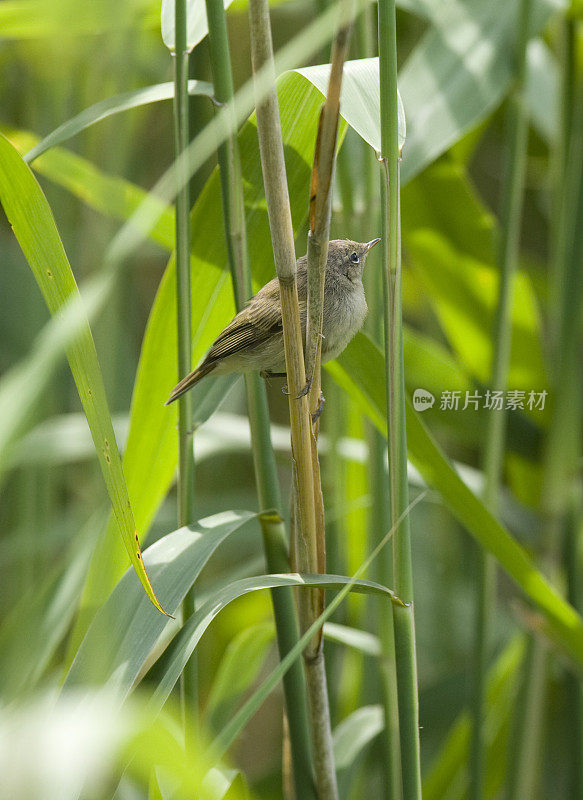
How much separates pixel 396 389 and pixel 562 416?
649 millimetres

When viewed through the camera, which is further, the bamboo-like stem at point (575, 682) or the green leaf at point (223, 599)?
the bamboo-like stem at point (575, 682)

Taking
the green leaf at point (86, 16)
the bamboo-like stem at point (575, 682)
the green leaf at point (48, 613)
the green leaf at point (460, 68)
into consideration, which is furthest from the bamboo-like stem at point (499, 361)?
the green leaf at point (86, 16)

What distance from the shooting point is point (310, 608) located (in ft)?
2.23

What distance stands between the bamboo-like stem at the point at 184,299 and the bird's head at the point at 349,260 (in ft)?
0.70

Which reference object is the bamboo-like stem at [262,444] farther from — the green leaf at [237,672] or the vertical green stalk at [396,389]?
the green leaf at [237,672]

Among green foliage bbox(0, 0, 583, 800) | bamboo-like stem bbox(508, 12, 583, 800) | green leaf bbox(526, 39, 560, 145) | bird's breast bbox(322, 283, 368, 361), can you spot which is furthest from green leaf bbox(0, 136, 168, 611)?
green leaf bbox(526, 39, 560, 145)

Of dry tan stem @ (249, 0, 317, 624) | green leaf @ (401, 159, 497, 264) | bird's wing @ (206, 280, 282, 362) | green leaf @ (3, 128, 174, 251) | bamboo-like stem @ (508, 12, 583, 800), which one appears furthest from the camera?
green leaf @ (401, 159, 497, 264)

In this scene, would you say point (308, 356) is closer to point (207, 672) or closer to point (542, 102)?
point (542, 102)

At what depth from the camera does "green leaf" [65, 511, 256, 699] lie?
54 centimetres

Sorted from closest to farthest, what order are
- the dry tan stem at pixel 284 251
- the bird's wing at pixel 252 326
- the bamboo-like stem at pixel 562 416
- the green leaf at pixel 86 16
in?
1. the green leaf at pixel 86 16
2. the dry tan stem at pixel 284 251
3. the bird's wing at pixel 252 326
4. the bamboo-like stem at pixel 562 416

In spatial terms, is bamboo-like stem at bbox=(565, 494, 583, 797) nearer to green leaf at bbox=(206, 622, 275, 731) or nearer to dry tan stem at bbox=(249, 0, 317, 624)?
green leaf at bbox=(206, 622, 275, 731)

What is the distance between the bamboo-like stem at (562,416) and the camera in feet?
3.25

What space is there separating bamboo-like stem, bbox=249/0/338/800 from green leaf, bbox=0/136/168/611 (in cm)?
13

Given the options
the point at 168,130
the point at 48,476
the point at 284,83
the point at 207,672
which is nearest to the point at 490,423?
the point at 284,83
